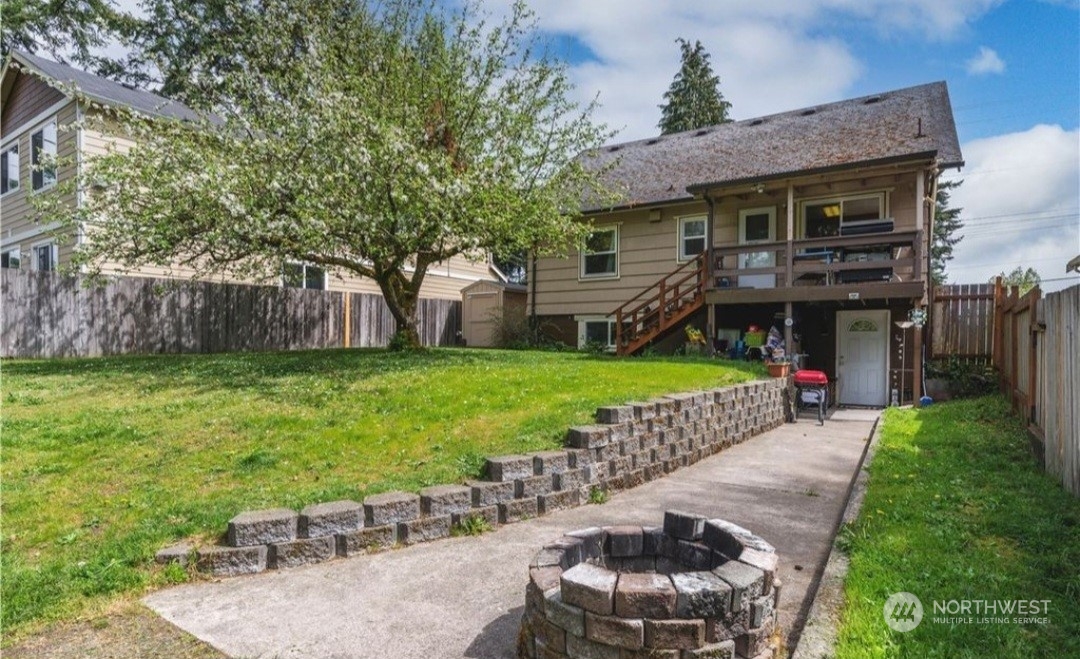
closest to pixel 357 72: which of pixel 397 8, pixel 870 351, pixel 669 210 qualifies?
pixel 397 8

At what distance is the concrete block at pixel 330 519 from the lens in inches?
148

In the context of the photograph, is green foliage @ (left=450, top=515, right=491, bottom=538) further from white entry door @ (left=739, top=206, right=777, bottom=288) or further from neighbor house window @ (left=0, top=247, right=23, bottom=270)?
neighbor house window @ (left=0, top=247, right=23, bottom=270)

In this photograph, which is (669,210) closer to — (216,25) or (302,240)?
(302,240)

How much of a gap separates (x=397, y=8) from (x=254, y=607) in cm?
1136

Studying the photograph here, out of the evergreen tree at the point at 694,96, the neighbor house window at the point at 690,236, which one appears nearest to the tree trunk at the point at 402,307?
the neighbor house window at the point at 690,236

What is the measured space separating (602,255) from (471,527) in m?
11.8

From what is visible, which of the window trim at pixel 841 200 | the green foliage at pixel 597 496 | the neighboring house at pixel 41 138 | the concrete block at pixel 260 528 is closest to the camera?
the concrete block at pixel 260 528

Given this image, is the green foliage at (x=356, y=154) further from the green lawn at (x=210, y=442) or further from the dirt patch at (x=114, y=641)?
the dirt patch at (x=114, y=641)

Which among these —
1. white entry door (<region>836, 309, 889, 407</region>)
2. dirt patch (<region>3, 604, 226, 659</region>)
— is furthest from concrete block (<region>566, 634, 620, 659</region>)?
white entry door (<region>836, 309, 889, 407</region>)

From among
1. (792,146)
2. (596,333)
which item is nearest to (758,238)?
(792,146)

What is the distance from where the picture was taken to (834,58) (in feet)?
31.7

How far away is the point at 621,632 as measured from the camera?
2250 millimetres

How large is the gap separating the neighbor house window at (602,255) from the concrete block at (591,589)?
12973 millimetres

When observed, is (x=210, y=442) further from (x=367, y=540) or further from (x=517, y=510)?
(x=517, y=510)
